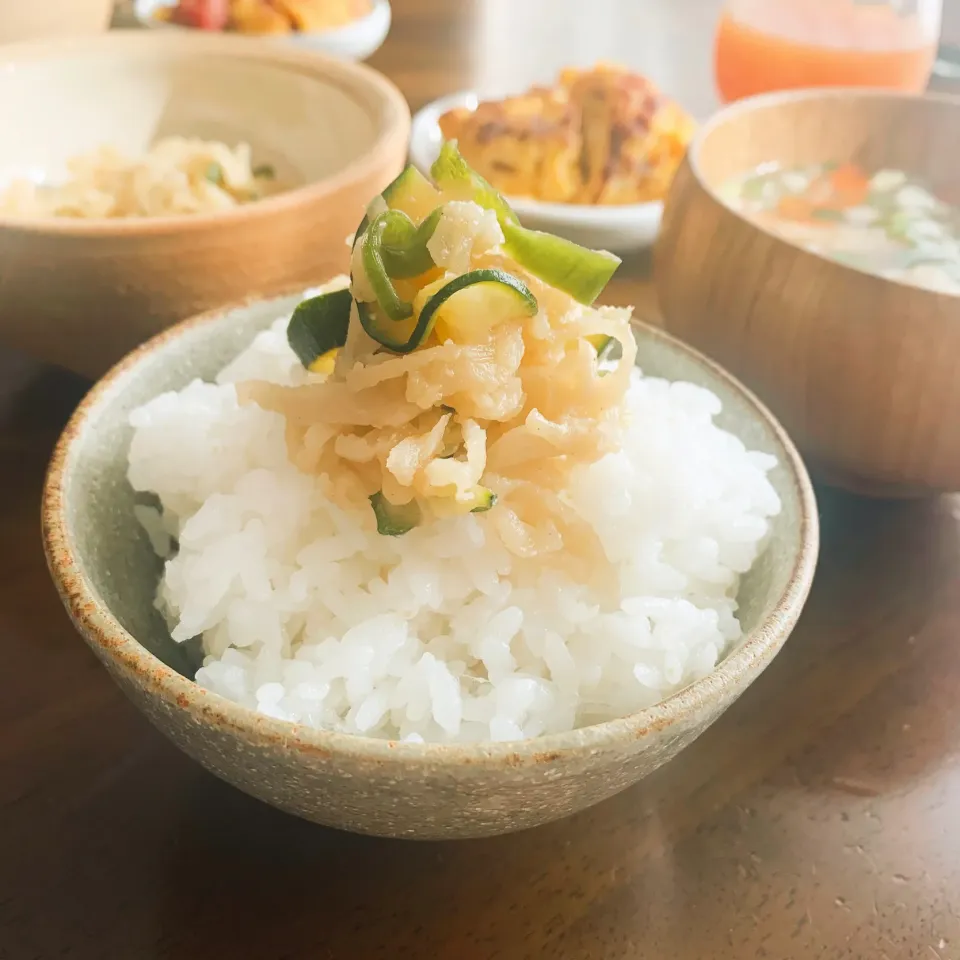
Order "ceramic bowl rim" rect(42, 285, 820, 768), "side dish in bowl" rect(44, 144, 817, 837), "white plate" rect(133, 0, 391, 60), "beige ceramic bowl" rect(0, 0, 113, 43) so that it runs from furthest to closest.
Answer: "white plate" rect(133, 0, 391, 60) < "beige ceramic bowl" rect(0, 0, 113, 43) < "side dish in bowl" rect(44, 144, 817, 837) < "ceramic bowl rim" rect(42, 285, 820, 768)

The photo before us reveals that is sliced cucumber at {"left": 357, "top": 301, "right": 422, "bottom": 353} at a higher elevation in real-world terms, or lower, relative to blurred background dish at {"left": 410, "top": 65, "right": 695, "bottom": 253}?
higher

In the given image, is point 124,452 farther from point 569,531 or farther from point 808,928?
point 808,928

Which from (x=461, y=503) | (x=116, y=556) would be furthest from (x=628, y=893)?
(x=116, y=556)

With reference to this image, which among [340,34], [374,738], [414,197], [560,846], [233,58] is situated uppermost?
[414,197]

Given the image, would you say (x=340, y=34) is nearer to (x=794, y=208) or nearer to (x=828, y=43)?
(x=828, y=43)

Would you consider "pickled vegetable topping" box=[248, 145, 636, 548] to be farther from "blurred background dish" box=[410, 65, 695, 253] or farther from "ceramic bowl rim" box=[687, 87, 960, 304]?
"blurred background dish" box=[410, 65, 695, 253]

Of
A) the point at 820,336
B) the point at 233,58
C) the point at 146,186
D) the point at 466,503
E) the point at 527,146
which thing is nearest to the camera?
the point at 466,503

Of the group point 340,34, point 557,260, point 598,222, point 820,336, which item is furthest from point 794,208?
point 340,34

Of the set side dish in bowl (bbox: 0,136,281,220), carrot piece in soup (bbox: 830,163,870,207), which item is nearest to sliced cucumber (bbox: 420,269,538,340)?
side dish in bowl (bbox: 0,136,281,220)
